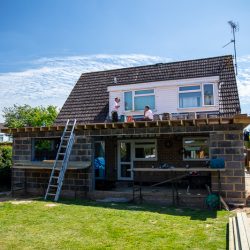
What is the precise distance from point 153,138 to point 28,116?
3372 cm

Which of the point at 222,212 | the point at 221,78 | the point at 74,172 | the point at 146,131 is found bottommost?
the point at 222,212

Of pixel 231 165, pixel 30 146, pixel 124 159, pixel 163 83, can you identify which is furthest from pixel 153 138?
pixel 30 146

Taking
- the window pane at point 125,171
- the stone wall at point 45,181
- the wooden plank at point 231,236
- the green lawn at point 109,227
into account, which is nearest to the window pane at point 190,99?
the window pane at point 125,171

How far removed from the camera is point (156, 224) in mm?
8258

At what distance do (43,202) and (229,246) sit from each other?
7.75 meters

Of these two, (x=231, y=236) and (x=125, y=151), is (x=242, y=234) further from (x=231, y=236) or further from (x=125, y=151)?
(x=125, y=151)

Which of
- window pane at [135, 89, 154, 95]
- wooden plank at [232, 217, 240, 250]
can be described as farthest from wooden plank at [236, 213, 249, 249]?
window pane at [135, 89, 154, 95]

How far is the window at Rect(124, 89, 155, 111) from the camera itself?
17.7m

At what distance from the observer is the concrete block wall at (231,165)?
10883 millimetres

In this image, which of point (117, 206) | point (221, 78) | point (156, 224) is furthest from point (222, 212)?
point (221, 78)

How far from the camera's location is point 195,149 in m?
16.3

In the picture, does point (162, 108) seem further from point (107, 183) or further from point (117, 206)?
point (117, 206)

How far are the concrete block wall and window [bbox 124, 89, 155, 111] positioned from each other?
689cm

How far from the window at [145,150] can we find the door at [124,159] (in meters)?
0.42
